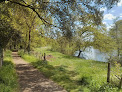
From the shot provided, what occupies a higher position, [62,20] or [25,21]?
[25,21]

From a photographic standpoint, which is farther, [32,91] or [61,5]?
[61,5]

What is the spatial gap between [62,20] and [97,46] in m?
10.6

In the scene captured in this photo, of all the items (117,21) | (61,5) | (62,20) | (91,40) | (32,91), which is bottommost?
(32,91)

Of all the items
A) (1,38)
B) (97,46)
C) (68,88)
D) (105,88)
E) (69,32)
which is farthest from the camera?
(97,46)

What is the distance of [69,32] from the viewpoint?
6.46m

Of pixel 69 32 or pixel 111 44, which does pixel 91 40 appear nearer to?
pixel 111 44

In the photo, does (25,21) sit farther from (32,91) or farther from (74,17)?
(32,91)

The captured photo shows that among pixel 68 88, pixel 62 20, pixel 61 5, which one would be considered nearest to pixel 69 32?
pixel 62 20

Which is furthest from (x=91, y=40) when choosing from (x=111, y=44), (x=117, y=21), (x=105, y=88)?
(x=105, y=88)

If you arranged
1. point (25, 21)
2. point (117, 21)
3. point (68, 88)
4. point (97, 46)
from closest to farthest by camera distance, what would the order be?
point (68, 88) → point (25, 21) → point (97, 46) → point (117, 21)

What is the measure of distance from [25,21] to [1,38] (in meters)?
7.98

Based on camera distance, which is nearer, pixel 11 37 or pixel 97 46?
pixel 11 37

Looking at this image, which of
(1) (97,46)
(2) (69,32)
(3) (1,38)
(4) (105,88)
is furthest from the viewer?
(1) (97,46)

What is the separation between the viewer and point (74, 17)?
6.78 meters
